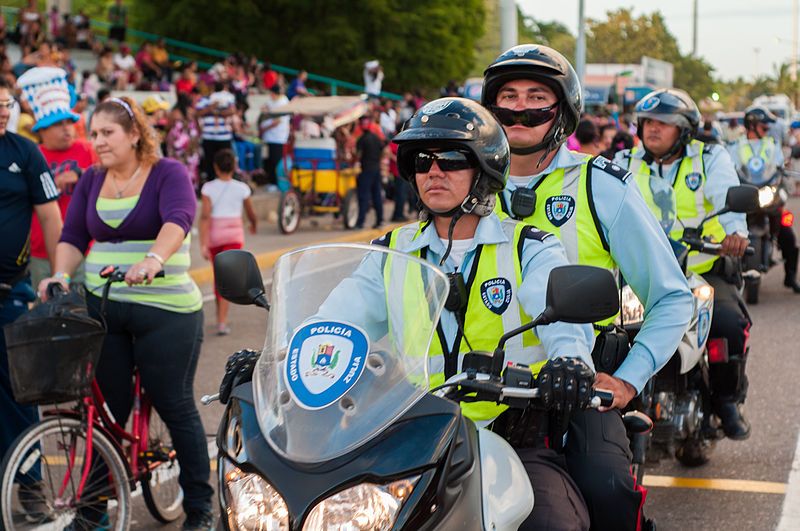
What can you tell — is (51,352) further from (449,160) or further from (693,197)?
(693,197)

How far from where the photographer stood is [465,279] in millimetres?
3227

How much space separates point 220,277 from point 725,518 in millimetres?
3228

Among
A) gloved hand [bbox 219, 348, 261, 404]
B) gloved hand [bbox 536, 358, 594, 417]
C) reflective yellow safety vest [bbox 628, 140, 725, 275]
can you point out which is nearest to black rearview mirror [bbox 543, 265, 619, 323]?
gloved hand [bbox 536, 358, 594, 417]

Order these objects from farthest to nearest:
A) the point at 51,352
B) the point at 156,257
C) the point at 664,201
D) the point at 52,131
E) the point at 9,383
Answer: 1. the point at 52,131
2. the point at 664,201
3. the point at 9,383
4. the point at 156,257
5. the point at 51,352

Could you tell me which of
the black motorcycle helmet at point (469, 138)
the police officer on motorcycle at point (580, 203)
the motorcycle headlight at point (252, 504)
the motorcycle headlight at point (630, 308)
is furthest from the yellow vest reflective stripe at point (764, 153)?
the motorcycle headlight at point (252, 504)

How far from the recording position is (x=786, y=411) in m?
7.43

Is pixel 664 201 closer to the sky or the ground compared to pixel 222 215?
closer to the sky

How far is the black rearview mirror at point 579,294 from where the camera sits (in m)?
2.82

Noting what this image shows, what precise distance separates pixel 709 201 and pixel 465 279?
11.7ft

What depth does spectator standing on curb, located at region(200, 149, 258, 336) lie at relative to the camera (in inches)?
400

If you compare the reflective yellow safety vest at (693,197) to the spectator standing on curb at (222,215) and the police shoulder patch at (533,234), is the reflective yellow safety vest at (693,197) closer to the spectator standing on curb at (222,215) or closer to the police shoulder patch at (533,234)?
the police shoulder patch at (533,234)

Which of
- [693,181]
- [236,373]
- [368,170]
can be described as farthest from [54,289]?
[368,170]

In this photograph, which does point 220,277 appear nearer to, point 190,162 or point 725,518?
point 725,518

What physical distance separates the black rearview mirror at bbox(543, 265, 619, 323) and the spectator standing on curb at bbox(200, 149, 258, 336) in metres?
7.48
